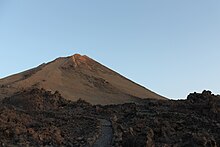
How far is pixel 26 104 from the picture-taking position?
40.9m

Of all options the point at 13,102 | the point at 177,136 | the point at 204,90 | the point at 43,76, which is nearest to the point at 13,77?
the point at 43,76

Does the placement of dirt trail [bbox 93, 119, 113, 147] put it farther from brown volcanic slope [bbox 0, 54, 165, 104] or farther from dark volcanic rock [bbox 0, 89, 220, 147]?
brown volcanic slope [bbox 0, 54, 165, 104]

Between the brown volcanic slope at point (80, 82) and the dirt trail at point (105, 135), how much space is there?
17763mm

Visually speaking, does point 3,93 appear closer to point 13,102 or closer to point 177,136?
point 13,102

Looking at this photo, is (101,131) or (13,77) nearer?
(101,131)

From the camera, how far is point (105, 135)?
27.1 m

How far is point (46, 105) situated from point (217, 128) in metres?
18.5

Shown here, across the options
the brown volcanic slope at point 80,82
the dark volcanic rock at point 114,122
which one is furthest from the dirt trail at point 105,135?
the brown volcanic slope at point 80,82

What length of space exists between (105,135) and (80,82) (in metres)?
30.9

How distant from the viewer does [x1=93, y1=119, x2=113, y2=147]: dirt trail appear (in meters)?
24.0

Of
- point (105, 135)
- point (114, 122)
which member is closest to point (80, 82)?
point (114, 122)

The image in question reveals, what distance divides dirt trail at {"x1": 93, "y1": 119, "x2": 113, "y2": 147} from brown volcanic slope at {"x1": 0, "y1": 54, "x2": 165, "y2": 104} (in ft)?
58.3

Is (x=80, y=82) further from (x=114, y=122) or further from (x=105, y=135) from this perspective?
(x=105, y=135)

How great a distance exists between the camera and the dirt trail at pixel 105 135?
78.7ft
